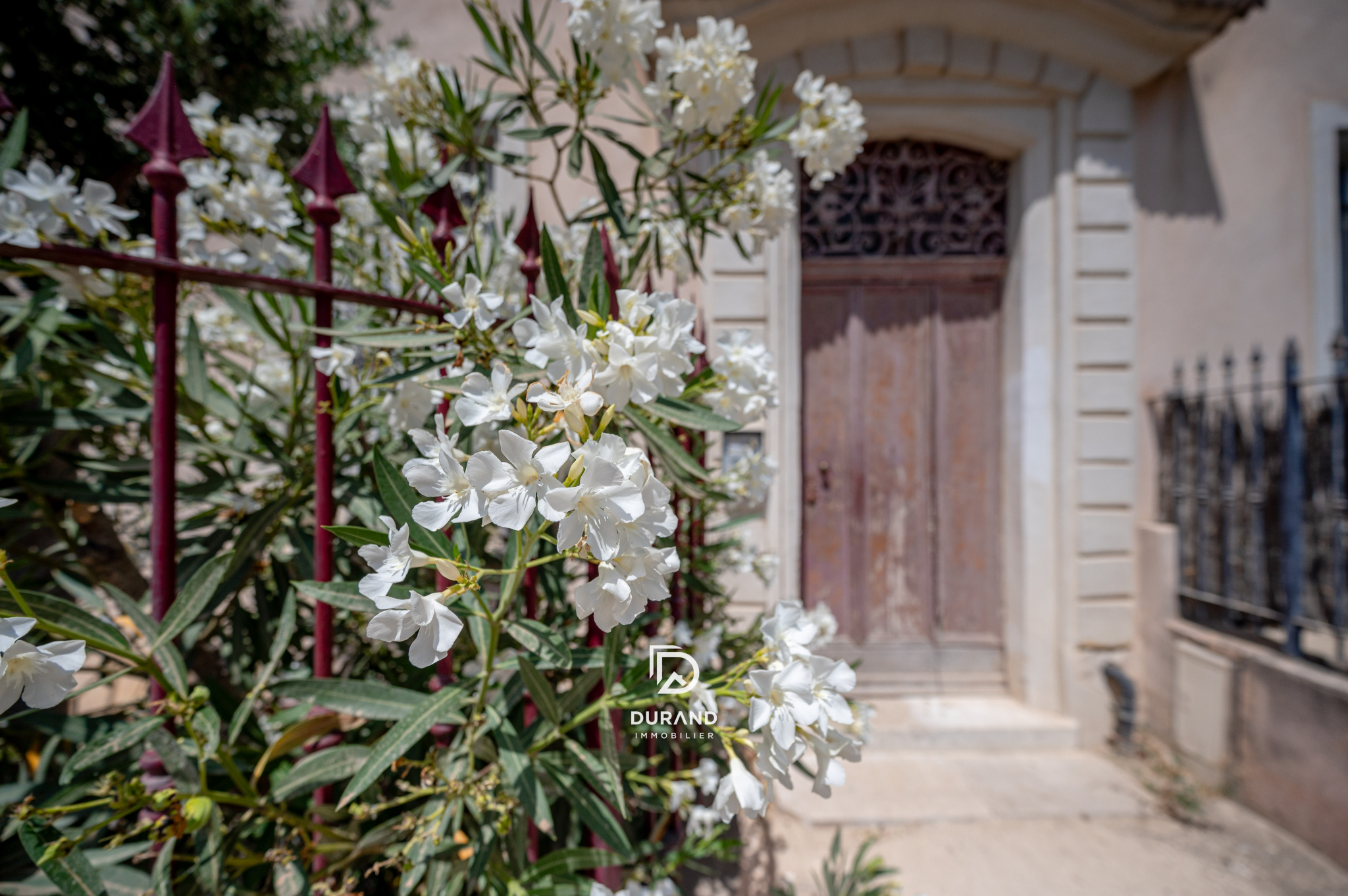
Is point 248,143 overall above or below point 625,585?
above

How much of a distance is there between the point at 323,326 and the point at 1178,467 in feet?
12.4

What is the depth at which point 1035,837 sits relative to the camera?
2.19 meters

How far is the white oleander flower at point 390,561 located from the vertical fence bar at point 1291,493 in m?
3.42

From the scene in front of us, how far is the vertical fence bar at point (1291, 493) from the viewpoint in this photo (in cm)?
232

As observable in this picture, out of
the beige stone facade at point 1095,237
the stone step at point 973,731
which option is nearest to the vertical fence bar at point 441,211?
the beige stone facade at point 1095,237

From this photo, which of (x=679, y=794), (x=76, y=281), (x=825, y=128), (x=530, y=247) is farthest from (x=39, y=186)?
(x=679, y=794)

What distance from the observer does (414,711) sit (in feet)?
2.30

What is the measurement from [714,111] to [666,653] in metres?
0.98

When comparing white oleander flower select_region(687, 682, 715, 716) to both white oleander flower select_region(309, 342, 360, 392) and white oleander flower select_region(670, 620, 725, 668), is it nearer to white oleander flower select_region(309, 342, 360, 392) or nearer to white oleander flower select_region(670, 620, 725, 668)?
white oleander flower select_region(670, 620, 725, 668)

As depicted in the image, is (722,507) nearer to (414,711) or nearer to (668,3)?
(414,711)

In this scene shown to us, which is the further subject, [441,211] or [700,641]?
[700,641]

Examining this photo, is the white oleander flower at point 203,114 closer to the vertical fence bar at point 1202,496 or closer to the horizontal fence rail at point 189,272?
the horizontal fence rail at point 189,272

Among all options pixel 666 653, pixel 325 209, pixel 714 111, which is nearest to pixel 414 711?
pixel 666 653

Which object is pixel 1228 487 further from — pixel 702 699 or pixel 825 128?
pixel 702 699
